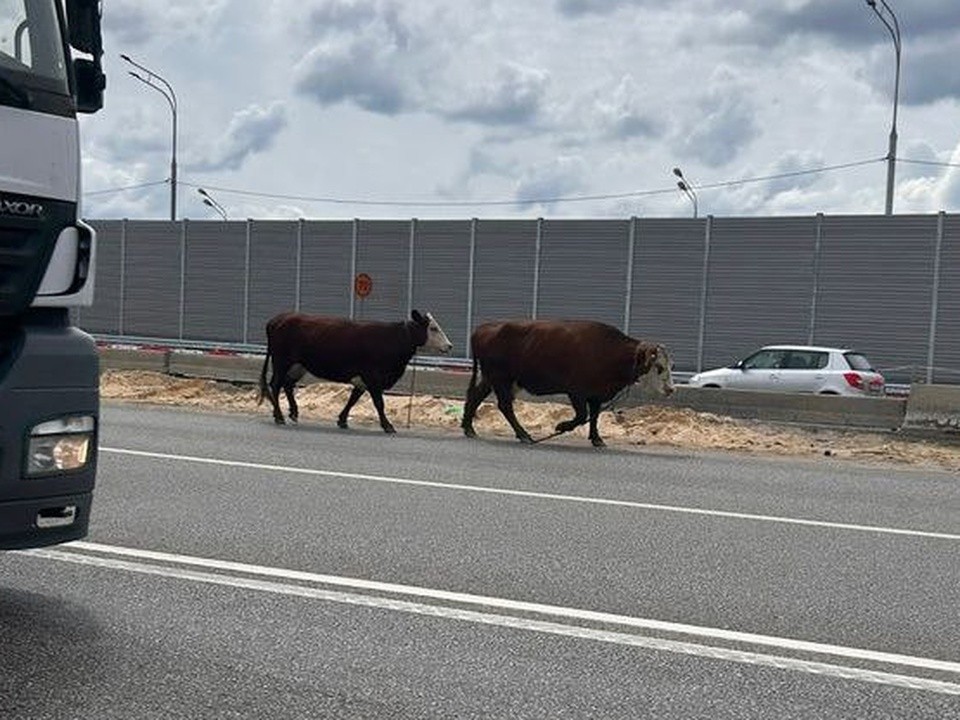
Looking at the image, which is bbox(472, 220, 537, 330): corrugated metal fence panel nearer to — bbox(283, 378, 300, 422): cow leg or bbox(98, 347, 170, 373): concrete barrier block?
bbox(98, 347, 170, 373): concrete barrier block

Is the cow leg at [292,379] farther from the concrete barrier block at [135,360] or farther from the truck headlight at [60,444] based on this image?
the truck headlight at [60,444]

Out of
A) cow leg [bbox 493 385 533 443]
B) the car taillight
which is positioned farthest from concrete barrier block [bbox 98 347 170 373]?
the car taillight

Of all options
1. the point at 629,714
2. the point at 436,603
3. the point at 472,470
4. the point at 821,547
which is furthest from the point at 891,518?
the point at 629,714

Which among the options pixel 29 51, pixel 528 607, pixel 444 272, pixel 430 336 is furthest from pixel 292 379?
pixel 444 272

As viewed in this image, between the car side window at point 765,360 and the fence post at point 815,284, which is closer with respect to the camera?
the car side window at point 765,360

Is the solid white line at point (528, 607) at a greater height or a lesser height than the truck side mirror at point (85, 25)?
lesser

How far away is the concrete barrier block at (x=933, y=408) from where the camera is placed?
1636 cm

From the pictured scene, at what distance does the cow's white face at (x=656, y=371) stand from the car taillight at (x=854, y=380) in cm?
637

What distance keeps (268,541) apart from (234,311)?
90.8 ft

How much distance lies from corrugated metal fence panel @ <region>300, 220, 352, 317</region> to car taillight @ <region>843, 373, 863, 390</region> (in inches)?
626

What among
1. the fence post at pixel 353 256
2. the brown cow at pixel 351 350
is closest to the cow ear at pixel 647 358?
the brown cow at pixel 351 350

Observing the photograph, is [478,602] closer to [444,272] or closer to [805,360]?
[805,360]

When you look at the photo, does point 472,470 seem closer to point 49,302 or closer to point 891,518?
point 891,518

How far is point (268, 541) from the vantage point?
782cm
